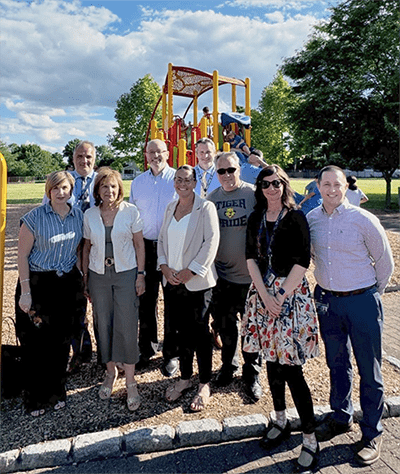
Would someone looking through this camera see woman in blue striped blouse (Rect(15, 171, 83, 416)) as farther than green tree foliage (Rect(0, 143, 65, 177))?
No

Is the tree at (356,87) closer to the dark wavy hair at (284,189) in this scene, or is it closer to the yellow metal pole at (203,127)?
the yellow metal pole at (203,127)

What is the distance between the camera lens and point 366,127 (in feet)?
62.7

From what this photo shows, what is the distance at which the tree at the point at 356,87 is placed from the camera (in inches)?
739

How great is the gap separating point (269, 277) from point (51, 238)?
1.80 m

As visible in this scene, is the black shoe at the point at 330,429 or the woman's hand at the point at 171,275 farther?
the woman's hand at the point at 171,275

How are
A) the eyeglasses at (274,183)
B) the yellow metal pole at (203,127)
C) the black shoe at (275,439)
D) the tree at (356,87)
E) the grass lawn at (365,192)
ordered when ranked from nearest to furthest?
the eyeglasses at (274,183) → the black shoe at (275,439) → the yellow metal pole at (203,127) → the tree at (356,87) → the grass lawn at (365,192)

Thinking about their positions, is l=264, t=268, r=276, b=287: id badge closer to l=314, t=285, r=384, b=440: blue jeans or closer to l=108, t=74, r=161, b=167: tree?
l=314, t=285, r=384, b=440: blue jeans

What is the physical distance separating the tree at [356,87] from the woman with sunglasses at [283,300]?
56.6ft

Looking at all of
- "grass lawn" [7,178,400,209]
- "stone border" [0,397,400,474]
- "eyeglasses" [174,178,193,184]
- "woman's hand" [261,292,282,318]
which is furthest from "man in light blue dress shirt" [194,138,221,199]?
"grass lawn" [7,178,400,209]

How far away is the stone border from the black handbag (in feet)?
2.89

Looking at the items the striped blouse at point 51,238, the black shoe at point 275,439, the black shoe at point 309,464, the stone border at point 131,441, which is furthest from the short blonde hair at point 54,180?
the black shoe at point 309,464

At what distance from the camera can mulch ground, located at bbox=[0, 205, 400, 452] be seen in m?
3.22

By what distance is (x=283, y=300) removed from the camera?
279 centimetres

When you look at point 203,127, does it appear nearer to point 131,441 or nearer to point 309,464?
point 131,441
